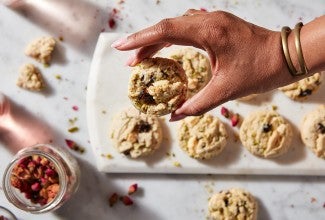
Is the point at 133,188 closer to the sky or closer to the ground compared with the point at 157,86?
closer to the ground

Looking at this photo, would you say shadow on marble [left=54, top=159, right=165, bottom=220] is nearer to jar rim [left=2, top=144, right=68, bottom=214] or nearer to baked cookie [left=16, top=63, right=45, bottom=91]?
jar rim [left=2, top=144, right=68, bottom=214]

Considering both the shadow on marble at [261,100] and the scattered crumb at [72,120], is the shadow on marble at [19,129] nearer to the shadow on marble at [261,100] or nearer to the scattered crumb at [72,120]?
Answer: the scattered crumb at [72,120]

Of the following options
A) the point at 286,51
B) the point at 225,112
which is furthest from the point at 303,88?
the point at 286,51

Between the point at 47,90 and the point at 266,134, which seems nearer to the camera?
the point at 266,134

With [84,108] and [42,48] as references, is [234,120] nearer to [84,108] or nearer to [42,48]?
[84,108]

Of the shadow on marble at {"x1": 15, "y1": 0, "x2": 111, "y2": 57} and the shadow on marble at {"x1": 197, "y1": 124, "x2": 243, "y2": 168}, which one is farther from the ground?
the shadow on marble at {"x1": 15, "y1": 0, "x2": 111, "y2": 57}

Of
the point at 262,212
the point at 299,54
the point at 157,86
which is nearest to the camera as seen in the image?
the point at 299,54

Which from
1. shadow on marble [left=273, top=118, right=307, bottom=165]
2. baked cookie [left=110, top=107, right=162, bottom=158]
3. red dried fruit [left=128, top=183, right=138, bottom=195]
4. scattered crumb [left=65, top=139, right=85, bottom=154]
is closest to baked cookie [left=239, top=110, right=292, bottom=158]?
shadow on marble [left=273, top=118, right=307, bottom=165]

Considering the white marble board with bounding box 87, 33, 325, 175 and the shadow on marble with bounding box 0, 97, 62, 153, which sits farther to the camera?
the shadow on marble with bounding box 0, 97, 62, 153
